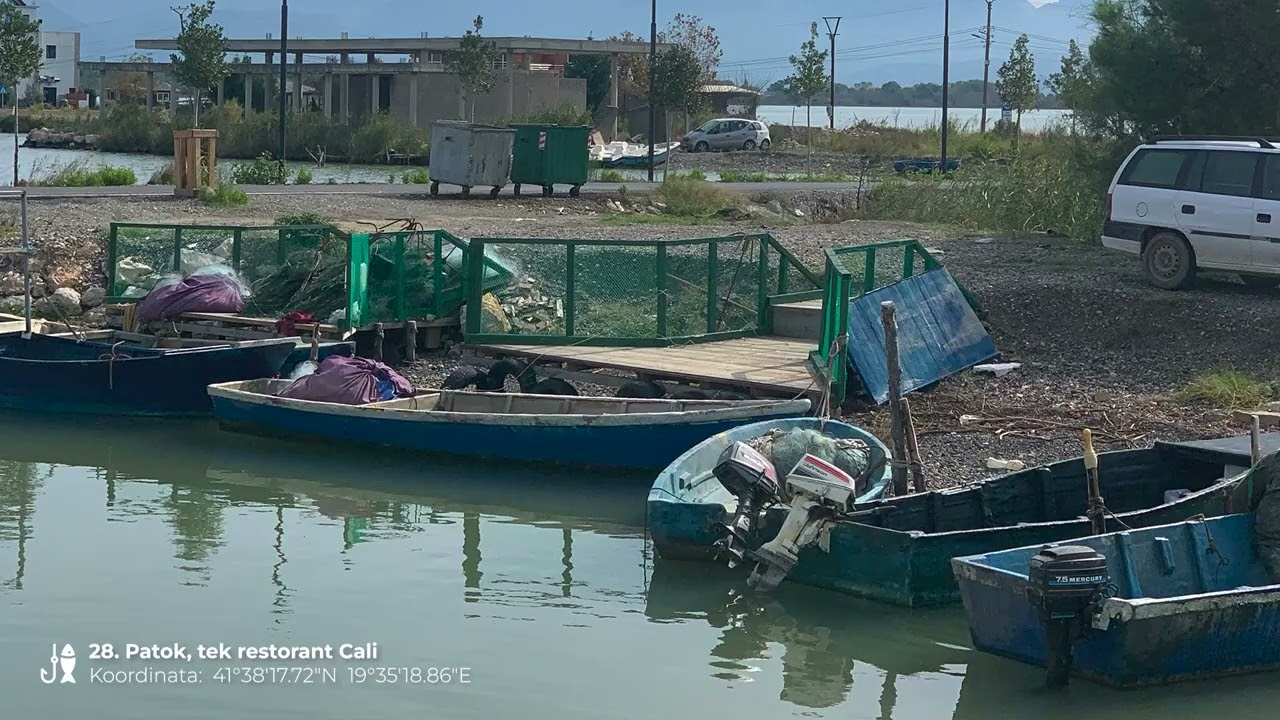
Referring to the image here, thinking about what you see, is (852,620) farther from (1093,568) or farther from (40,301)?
(40,301)

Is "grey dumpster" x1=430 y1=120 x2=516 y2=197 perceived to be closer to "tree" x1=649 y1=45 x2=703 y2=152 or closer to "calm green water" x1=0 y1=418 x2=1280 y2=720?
"tree" x1=649 y1=45 x2=703 y2=152

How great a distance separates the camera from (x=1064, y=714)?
9336 millimetres

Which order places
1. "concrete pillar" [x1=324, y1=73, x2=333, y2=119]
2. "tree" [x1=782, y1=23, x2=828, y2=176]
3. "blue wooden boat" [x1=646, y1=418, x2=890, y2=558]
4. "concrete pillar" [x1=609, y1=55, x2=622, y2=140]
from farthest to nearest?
"tree" [x1=782, y1=23, x2=828, y2=176], "concrete pillar" [x1=324, y1=73, x2=333, y2=119], "concrete pillar" [x1=609, y1=55, x2=622, y2=140], "blue wooden boat" [x1=646, y1=418, x2=890, y2=558]

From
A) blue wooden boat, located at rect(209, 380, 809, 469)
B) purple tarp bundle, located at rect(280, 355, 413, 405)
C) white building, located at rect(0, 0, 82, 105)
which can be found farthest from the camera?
white building, located at rect(0, 0, 82, 105)

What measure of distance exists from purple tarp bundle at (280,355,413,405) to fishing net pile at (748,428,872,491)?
4.99m

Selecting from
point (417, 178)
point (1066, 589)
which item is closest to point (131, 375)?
Result: point (1066, 589)

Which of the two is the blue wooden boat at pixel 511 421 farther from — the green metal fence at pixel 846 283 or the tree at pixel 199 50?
the tree at pixel 199 50

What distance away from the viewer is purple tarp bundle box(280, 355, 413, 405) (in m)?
16.2

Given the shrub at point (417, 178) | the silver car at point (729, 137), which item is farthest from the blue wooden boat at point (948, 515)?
the silver car at point (729, 137)

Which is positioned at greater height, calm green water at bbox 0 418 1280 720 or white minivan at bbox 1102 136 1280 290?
white minivan at bbox 1102 136 1280 290

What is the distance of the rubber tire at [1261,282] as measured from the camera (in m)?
20.8

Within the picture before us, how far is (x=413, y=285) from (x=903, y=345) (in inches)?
224

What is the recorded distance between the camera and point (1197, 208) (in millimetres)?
19500

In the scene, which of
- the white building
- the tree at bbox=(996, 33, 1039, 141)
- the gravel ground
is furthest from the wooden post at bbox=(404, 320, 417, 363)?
the white building
